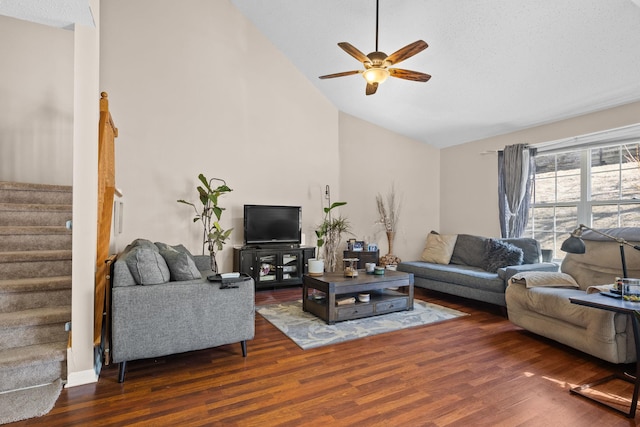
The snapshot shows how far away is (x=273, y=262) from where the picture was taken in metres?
5.02

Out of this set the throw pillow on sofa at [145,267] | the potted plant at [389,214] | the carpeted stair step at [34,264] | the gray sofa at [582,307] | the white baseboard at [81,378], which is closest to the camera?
the white baseboard at [81,378]

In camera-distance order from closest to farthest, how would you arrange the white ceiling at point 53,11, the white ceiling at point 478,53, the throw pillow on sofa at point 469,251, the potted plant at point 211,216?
the white ceiling at point 53,11 < the white ceiling at point 478,53 < the potted plant at point 211,216 < the throw pillow on sofa at point 469,251

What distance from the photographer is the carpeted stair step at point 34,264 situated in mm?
2619

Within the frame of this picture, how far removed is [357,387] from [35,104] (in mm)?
5178

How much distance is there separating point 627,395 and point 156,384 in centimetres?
311

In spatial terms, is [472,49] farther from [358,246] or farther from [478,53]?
[358,246]

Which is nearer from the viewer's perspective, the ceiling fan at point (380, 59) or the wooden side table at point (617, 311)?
the wooden side table at point (617, 311)

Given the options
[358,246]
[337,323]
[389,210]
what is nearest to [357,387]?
[337,323]

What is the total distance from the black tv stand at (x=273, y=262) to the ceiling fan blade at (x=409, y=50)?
3.12 meters

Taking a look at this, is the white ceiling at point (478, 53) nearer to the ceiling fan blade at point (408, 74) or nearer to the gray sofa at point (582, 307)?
the ceiling fan blade at point (408, 74)

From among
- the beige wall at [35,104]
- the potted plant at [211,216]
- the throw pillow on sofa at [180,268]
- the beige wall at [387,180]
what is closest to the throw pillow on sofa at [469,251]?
the beige wall at [387,180]

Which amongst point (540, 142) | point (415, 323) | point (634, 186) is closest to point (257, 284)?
point (415, 323)

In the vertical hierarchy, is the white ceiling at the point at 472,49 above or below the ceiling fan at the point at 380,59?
above

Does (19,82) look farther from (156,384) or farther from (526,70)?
(526,70)
